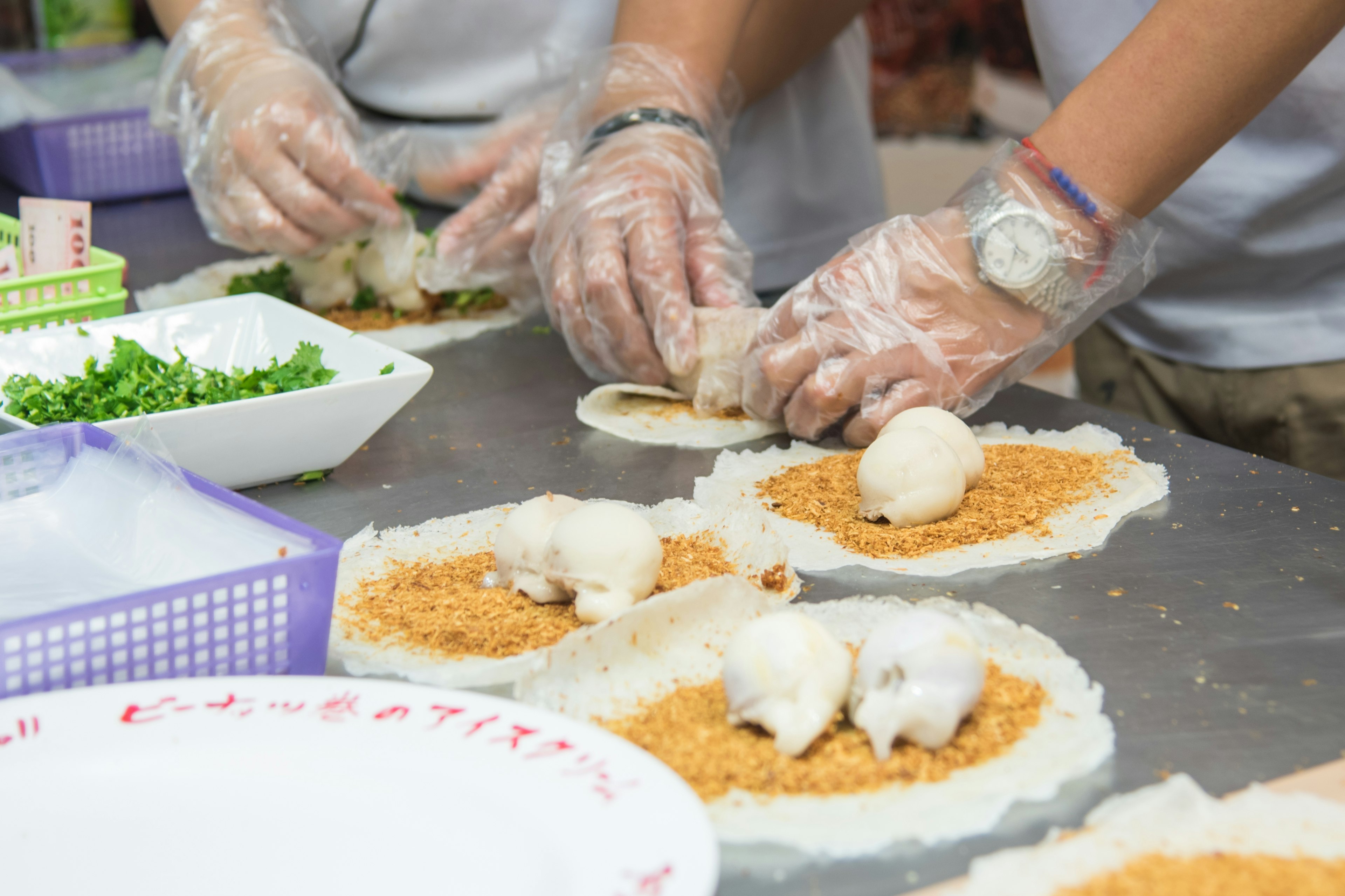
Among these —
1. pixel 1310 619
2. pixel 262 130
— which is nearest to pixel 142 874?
pixel 1310 619

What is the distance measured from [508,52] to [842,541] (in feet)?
4.98

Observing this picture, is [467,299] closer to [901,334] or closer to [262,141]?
[262,141]

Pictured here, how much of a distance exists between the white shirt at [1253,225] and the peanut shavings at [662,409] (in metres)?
0.77

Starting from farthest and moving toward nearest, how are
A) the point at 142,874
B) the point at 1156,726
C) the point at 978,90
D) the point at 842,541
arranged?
the point at 978,90 < the point at 842,541 < the point at 1156,726 < the point at 142,874

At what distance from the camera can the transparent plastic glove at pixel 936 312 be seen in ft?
4.49

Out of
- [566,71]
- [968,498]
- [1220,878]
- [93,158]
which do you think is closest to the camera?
[1220,878]

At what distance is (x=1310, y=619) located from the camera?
971mm

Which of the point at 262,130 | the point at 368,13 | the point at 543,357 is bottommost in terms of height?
the point at 543,357

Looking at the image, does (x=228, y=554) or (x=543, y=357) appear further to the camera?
(x=543, y=357)

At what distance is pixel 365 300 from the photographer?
2010 millimetres

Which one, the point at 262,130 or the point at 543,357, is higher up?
the point at 262,130

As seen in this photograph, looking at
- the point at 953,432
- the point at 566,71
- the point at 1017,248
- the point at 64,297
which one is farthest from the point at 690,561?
the point at 566,71

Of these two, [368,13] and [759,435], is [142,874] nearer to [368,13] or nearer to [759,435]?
[759,435]

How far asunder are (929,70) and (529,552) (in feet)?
13.6
